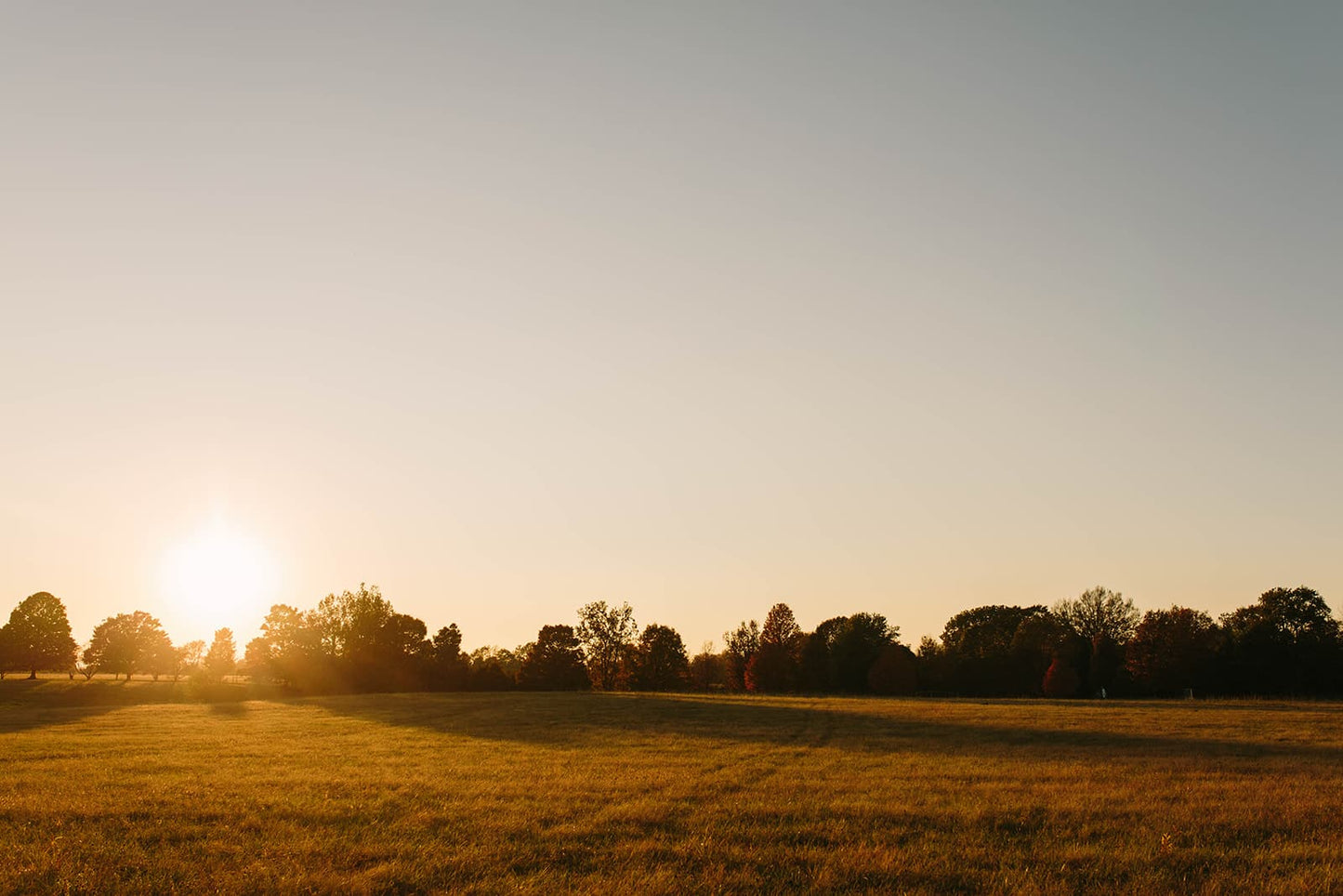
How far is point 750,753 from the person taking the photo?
28703 millimetres

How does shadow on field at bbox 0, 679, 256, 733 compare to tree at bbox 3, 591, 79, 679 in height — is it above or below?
below

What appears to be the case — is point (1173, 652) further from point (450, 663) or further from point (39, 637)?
Answer: point (39, 637)

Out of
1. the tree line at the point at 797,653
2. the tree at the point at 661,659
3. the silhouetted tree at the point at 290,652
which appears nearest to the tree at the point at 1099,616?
the tree line at the point at 797,653

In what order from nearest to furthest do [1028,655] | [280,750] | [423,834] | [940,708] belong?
[423,834], [280,750], [940,708], [1028,655]

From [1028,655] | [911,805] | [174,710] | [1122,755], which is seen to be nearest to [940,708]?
[1122,755]

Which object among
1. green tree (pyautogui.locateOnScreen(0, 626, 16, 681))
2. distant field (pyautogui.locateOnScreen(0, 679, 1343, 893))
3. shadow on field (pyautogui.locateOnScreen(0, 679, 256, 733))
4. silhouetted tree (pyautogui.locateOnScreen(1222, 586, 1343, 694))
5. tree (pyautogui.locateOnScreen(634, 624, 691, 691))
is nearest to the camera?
distant field (pyautogui.locateOnScreen(0, 679, 1343, 893))

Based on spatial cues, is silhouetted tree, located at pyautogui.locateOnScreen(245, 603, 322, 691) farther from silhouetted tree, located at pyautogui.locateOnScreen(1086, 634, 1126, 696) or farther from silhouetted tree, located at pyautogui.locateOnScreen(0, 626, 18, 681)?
silhouetted tree, located at pyautogui.locateOnScreen(1086, 634, 1126, 696)

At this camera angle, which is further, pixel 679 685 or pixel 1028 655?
pixel 679 685

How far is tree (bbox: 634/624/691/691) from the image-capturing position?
125062mm

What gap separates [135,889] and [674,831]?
829 centimetres

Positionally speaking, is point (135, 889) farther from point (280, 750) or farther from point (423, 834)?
point (280, 750)

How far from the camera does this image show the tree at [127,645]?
5098 inches

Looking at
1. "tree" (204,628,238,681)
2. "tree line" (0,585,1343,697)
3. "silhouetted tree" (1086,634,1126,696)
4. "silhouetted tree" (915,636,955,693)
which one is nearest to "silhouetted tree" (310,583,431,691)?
"tree line" (0,585,1343,697)

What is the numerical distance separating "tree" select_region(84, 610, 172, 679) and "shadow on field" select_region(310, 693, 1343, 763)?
94716 mm
